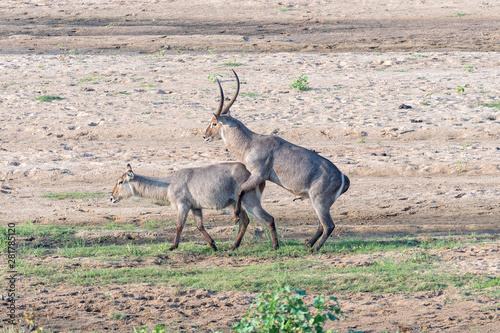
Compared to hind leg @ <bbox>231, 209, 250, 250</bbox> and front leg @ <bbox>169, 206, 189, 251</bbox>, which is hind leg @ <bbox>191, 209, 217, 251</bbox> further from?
hind leg @ <bbox>231, 209, 250, 250</bbox>

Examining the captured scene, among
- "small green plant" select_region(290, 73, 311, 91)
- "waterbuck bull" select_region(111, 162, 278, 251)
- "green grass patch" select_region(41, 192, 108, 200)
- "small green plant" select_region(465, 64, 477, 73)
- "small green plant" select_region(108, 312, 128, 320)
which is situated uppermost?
"small green plant" select_region(465, 64, 477, 73)

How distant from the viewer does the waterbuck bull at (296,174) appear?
305 inches

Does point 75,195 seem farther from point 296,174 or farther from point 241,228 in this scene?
point 296,174

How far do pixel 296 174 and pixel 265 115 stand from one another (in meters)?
4.44

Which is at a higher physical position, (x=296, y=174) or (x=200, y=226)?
(x=296, y=174)

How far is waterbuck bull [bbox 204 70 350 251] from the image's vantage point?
305 inches

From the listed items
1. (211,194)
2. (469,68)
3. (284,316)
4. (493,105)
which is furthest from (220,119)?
(469,68)

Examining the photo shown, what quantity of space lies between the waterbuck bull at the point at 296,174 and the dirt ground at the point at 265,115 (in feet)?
2.61

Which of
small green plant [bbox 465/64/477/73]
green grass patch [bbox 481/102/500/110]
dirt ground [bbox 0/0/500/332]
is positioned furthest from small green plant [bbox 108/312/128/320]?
small green plant [bbox 465/64/477/73]

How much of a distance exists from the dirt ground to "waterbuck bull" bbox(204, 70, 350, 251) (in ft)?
2.61

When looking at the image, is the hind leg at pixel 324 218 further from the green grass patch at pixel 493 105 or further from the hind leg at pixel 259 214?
the green grass patch at pixel 493 105

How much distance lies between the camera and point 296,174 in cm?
781

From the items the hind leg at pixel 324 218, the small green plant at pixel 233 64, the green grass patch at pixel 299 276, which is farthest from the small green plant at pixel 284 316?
the small green plant at pixel 233 64

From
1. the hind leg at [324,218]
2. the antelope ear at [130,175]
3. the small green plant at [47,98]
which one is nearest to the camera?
the hind leg at [324,218]
